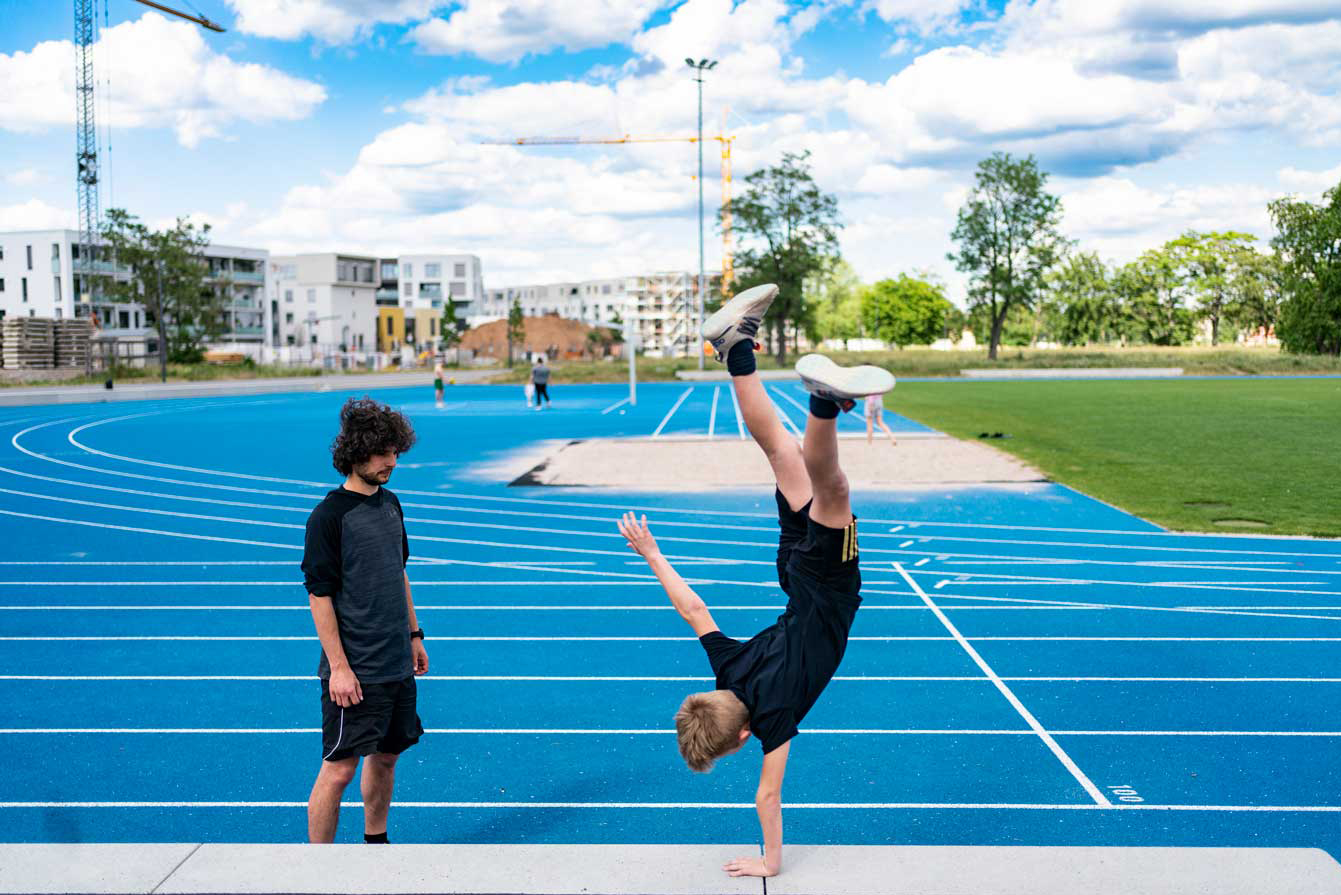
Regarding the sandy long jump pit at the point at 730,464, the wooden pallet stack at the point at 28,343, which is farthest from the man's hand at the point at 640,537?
the wooden pallet stack at the point at 28,343

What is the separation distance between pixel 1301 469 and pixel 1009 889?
55.3ft

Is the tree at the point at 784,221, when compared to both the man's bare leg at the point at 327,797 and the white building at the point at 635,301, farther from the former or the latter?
the white building at the point at 635,301

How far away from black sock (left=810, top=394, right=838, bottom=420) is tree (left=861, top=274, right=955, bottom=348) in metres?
125

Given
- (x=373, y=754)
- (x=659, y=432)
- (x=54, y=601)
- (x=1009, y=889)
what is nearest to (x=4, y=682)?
(x=54, y=601)

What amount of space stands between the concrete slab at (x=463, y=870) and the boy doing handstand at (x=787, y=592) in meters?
0.17


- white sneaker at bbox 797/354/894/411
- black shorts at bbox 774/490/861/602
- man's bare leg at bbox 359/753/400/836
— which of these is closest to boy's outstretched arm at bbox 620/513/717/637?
black shorts at bbox 774/490/861/602

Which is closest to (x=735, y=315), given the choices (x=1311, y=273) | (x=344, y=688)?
(x=344, y=688)

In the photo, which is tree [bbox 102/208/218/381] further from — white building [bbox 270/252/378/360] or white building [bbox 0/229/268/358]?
white building [bbox 270/252/378/360]

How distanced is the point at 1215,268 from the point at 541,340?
2982 inches

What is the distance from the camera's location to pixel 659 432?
26.3 metres

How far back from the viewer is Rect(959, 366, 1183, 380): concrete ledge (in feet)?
200

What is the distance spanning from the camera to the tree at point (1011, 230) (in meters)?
73.2

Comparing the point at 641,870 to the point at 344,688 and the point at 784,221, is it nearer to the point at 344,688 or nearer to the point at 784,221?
the point at 344,688

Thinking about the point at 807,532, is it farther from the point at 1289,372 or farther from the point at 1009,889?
the point at 1289,372
